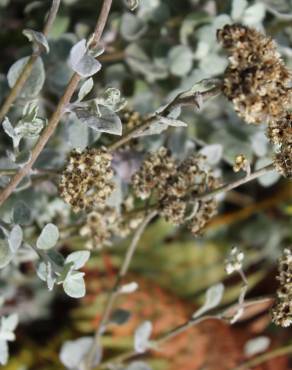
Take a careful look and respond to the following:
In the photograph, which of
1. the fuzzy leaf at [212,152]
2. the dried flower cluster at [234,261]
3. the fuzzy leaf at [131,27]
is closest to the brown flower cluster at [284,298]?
the dried flower cluster at [234,261]

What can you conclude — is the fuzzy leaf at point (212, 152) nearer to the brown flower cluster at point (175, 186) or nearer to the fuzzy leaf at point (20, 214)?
the brown flower cluster at point (175, 186)

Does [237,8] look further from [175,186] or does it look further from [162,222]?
[162,222]

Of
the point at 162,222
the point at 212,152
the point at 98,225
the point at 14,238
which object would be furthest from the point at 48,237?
the point at 162,222

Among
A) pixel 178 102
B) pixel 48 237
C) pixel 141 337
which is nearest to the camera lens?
pixel 178 102

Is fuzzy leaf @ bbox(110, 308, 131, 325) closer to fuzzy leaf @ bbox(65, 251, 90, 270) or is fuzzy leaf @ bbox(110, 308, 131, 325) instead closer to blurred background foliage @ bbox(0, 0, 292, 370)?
blurred background foliage @ bbox(0, 0, 292, 370)

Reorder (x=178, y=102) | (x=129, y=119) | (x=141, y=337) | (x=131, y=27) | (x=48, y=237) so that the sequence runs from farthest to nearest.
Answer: (x=131, y=27) < (x=141, y=337) < (x=129, y=119) < (x=48, y=237) < (x=178, y=102)

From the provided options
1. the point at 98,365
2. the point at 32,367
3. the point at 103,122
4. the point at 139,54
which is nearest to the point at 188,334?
the point at 32,367

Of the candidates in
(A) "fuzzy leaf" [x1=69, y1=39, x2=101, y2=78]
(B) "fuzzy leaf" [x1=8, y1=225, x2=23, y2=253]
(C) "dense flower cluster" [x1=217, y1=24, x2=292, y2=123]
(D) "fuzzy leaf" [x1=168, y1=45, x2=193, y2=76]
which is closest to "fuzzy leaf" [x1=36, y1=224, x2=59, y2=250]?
(B) "fuzzy leaf" [x1=8, y1=225, x2=23, y2=253]

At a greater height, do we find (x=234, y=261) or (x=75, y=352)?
(x=234, y=261)
